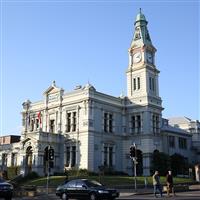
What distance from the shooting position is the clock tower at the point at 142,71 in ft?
206

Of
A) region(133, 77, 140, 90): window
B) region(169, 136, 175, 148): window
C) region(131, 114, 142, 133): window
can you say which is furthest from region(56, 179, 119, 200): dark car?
region(169, 136, 175, 148): window

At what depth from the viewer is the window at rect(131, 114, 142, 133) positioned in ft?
202

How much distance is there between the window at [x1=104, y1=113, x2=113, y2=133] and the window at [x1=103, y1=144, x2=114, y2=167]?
2.68 meters

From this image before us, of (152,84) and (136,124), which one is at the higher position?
(152,84)

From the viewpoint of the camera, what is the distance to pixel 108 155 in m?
60.2

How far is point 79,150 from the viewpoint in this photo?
57750mm

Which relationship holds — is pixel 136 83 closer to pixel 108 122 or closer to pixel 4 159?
pixel 108 122

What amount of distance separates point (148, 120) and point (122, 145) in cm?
647

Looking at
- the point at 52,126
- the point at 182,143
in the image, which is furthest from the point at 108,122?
the point at 182,143

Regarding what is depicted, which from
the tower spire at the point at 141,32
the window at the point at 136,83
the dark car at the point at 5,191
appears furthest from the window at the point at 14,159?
the dark car at the point at 5,191

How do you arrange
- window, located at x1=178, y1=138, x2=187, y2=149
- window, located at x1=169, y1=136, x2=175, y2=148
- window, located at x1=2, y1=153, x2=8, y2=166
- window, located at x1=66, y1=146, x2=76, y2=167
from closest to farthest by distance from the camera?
window, located at x1=66, y1=146, x2=76, y2=167 → window, located at x1=169, y1=136, x2=175, y2=148 → window, located at x1=2, y1=153, x2=8, y2=166 → window, located at x1=178, y1=138, x2=187, y2=149

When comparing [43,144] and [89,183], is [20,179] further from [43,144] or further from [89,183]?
[89,183]

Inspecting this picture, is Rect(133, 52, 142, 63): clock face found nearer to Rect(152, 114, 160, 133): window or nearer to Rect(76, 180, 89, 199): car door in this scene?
Rect(152, 114, 160, 133): window

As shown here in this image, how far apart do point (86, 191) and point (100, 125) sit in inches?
1312
